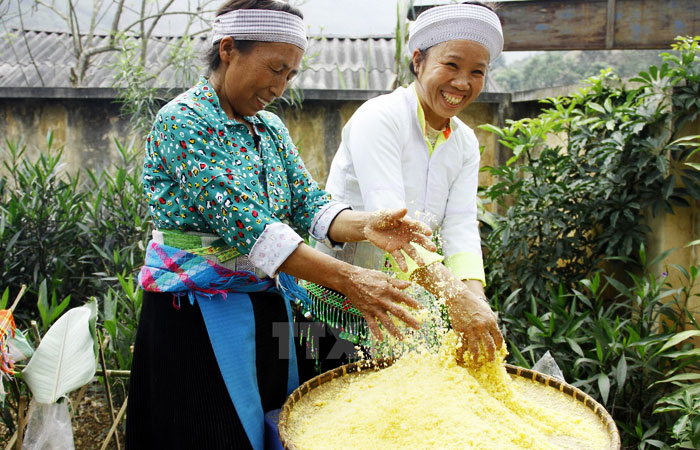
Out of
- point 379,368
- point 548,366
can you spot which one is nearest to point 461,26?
point 379,368

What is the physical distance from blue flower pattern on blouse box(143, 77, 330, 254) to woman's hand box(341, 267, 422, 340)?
25 centimetres

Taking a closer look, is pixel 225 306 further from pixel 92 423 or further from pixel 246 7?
pixel 92 423

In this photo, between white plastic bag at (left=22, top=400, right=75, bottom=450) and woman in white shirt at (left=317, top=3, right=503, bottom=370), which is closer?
white plastic bag at (left=22, top=400, right=75, bottom=450)

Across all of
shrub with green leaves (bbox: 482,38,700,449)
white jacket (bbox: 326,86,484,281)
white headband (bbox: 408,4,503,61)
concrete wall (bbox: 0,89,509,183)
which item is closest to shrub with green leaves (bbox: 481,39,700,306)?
shrub with green leaves (bbox: 482,38,700,449)

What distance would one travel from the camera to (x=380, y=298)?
1.30 meters

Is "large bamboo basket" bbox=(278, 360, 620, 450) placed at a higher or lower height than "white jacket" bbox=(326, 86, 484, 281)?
lower

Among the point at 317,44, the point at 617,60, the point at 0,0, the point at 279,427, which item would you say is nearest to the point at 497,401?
the point at 279,427

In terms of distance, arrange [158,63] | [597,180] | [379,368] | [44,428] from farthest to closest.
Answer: [158,63] → [597,180] → [379,368] → [44,428]

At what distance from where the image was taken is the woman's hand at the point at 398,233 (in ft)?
4.49

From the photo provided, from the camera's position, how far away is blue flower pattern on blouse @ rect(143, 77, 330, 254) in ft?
4.39

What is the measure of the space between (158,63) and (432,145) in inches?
177

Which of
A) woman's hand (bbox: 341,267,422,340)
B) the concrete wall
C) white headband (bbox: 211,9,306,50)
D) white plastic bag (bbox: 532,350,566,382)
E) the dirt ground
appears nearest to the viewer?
woman's hand (bbox: 341,267,422,340)

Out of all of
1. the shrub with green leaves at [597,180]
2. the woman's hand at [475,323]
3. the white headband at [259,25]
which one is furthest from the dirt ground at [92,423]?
the shrub with green leaves at [597,180]

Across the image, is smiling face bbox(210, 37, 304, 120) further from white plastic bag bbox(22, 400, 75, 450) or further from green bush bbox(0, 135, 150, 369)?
green bush bbox(0, 135, 150, 369)
